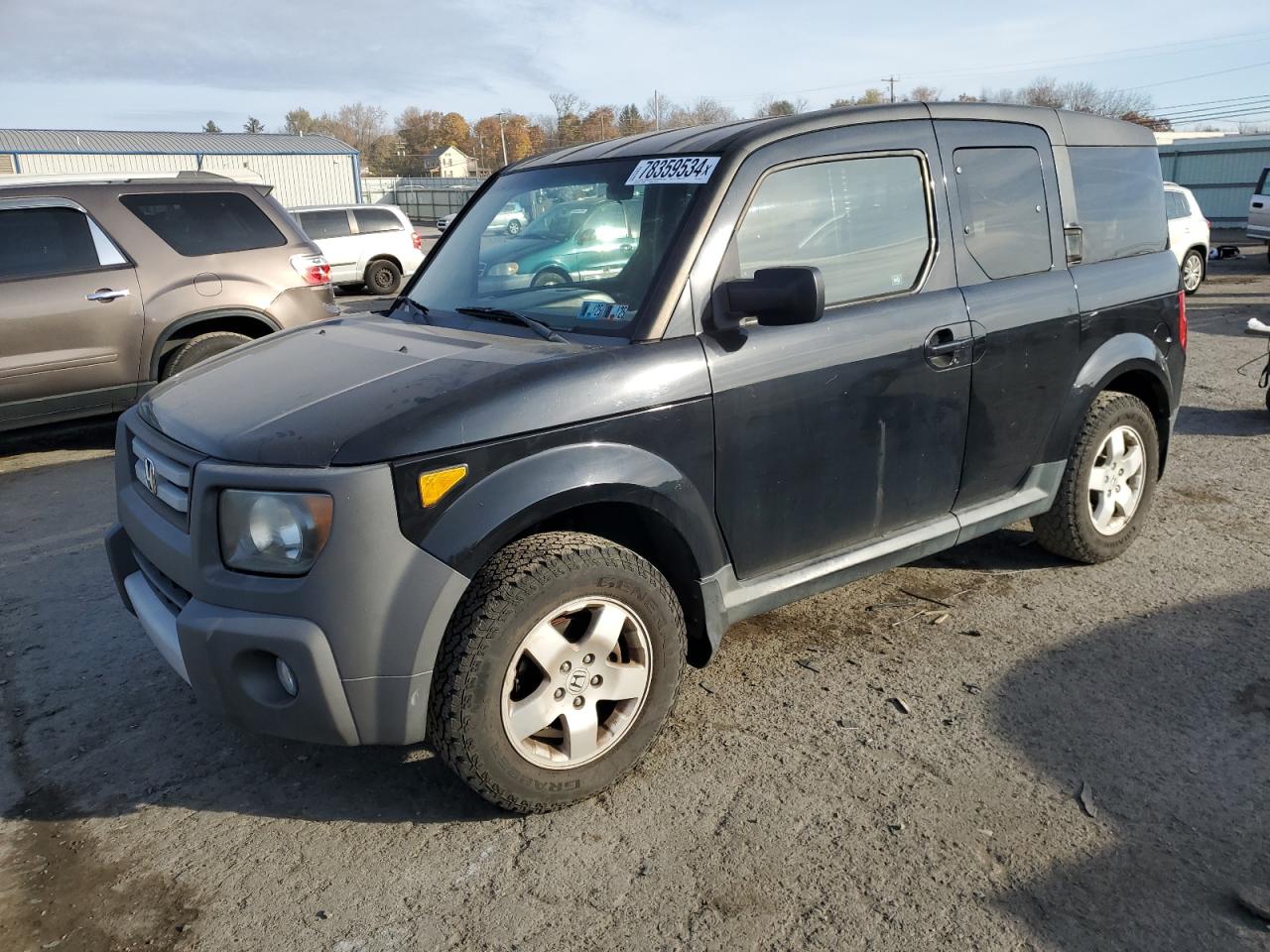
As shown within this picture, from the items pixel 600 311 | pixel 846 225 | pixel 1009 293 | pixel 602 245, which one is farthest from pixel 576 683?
pixel 1009 293

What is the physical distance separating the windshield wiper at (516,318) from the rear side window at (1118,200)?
8.23 ft

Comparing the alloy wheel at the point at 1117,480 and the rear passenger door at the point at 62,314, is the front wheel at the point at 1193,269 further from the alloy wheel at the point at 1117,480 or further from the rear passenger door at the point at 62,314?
the rear passenger door at the point at 62,314

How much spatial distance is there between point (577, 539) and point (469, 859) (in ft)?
3.04

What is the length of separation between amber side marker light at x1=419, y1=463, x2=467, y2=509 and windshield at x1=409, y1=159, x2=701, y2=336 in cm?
77

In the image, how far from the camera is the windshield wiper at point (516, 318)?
3170mm

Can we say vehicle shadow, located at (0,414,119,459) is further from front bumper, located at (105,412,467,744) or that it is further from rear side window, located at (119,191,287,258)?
front bumper, located at (105,412,467,744)

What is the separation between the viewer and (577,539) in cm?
282

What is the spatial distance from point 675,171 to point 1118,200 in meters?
2.39

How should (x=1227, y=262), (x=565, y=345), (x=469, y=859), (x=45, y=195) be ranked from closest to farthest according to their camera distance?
(x=469, y=859) < (x=565, y=345) < (x=45, y=195) < (x=1227, y=262)

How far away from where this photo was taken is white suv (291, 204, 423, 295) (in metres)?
18.0

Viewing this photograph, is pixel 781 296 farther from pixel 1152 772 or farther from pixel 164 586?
pixel 164 586

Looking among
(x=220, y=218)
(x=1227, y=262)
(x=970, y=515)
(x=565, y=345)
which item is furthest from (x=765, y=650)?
(x=1227, y=262)

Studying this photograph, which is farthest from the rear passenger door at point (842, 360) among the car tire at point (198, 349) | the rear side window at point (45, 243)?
the rear side window at point (45, 243)

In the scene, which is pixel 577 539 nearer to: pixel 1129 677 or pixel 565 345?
pixel 565 345
